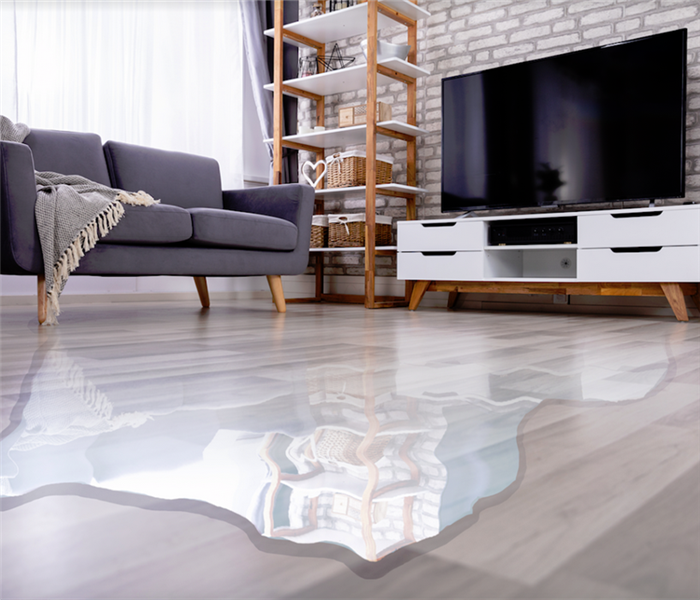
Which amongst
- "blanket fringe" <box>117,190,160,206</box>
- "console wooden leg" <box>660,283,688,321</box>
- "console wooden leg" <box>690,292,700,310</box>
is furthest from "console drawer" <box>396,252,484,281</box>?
"blanket fringe" <box>117,190,160,206</box>

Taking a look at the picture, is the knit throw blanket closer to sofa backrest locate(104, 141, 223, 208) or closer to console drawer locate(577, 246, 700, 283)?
sofa backrest locate(104, 141, 223, 208)

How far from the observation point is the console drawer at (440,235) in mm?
3251

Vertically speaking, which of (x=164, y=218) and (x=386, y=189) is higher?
(x=386, y=189)

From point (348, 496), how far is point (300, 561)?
0.14 metres

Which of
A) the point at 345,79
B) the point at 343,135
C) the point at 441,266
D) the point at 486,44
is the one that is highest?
the point at 486,44

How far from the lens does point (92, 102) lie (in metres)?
3.76

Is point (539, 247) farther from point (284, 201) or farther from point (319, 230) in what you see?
point (319, 230)

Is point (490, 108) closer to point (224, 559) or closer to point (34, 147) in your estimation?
point (34, 147)

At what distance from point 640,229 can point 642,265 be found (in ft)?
0.51

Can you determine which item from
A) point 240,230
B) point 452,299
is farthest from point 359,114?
point 240,230

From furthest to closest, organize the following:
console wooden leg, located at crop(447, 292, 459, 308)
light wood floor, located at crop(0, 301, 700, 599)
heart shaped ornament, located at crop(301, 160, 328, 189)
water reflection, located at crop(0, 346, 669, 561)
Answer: heart shaped ornament, located at crop(301, 160, 328, 189)
console wooden leg, located at crop(447, 292, 459, 308)
water reflection, located at crop(0, 346, 669, 561)
light wood floor, located at crop(0, 301, 700, 599)

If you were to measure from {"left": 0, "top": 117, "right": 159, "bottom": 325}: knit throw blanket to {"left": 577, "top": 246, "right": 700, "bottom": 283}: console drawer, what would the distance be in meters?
2.02

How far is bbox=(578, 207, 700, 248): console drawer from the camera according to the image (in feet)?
8.80

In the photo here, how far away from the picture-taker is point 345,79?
4.03 meters
